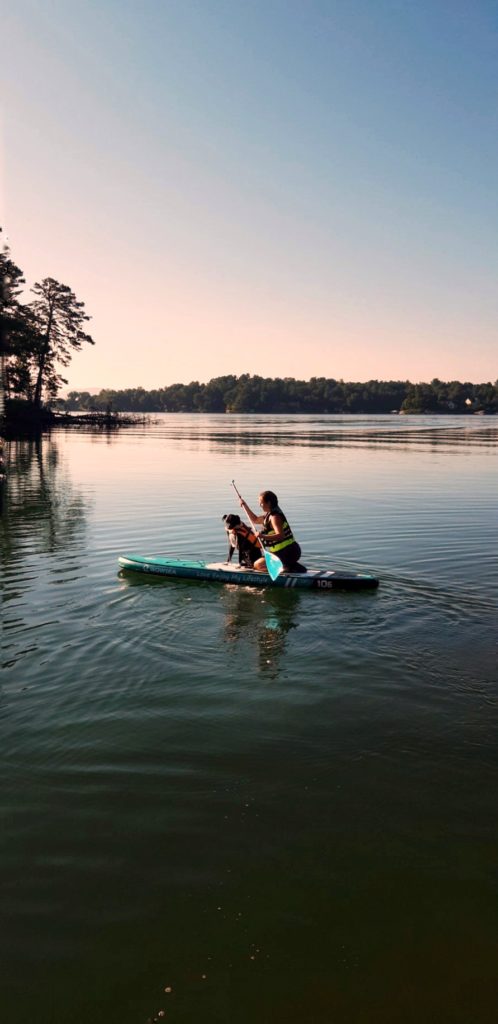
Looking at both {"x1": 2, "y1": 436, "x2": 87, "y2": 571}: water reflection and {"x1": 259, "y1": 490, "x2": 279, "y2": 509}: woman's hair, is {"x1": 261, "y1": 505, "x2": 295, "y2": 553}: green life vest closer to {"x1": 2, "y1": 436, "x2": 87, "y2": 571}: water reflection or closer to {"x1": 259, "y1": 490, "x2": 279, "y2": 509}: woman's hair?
{"x1": 259, "y1": 490, "x2": 279, "y2": 509}: woman's hair

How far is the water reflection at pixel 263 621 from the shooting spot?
34.1 ft

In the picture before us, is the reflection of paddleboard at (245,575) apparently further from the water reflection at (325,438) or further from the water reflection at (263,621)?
the water reflection at (325,438)

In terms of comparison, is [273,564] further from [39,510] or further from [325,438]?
[325,438]

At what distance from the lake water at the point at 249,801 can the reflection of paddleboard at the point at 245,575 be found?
0.32 m

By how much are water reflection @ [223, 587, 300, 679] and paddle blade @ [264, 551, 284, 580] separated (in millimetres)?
370

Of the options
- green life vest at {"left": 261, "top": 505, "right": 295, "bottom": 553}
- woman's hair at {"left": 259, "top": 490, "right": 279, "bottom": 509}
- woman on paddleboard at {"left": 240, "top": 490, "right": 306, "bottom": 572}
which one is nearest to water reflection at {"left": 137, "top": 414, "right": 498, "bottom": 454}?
green life vest at {"left": 261, "top": 505, "right": 295, "bottom": 553}

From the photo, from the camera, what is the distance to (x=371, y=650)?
34.1ft

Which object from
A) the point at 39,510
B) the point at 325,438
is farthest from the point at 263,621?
the point at 325,438

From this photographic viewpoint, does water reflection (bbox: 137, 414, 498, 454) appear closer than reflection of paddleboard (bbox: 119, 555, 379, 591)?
No

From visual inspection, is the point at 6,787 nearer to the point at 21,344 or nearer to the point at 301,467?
the point at 301,467

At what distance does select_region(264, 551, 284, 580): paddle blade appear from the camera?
1420 cm

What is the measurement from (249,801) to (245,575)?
324 inches

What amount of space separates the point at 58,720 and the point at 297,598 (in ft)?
21.3

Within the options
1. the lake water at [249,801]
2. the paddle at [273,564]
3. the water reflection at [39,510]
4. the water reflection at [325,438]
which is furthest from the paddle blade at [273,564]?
the water reflection at [325,438]
